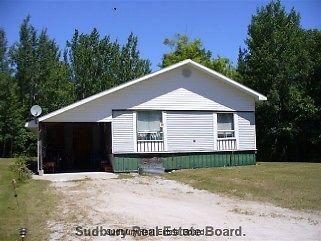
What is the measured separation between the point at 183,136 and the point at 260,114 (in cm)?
1126

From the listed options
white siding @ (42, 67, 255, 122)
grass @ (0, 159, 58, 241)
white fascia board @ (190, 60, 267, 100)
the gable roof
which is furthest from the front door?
grass @ (0, 159, 58, 241)

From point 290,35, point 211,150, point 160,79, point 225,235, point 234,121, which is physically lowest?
point 225,235

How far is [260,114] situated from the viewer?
29859mm

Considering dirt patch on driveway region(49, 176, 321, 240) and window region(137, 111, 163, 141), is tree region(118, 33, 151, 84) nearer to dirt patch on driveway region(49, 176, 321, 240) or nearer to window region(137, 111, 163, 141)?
window region(137, 111, 163, 141)

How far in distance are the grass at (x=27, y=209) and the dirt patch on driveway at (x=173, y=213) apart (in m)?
0.29

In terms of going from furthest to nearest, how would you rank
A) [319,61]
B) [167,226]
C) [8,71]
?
[8,71] → [319,61] → [167,226]

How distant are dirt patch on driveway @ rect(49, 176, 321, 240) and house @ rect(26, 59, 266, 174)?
553 cm

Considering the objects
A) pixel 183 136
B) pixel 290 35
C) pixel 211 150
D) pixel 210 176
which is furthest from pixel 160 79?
pixel 290 35

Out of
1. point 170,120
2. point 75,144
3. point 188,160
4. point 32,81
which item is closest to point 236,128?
point 188,160

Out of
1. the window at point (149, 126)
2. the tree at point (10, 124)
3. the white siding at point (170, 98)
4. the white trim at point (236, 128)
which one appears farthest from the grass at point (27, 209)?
the tree at point (10, 124)

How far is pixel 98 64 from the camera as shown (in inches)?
1666

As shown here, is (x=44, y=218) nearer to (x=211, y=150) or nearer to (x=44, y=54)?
(x=211, y=150)

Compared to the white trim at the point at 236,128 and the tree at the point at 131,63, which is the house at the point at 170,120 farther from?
the tree at the point at 131,63

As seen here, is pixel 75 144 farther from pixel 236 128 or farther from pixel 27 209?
pixel 27 209
